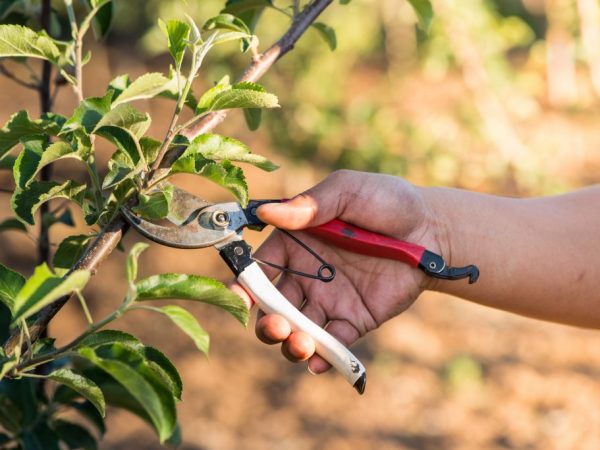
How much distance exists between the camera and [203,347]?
0.84m

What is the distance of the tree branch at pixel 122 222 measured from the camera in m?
1.01

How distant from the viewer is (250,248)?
4.57 feet

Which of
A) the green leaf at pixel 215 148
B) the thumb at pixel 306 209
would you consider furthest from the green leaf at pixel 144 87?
the thumb at pixel 306 209

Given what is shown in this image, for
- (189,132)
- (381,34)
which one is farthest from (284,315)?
(381,34)

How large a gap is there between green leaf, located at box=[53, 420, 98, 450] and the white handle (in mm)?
418

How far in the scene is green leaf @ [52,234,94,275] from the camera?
1141mm

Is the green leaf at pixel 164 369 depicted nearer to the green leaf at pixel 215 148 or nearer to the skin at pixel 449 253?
the green leaf at pixel 215 148

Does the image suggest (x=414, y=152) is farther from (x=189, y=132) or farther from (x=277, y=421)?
(x=189, y=132)

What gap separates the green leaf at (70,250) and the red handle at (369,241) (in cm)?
53

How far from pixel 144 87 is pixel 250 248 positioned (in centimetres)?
54

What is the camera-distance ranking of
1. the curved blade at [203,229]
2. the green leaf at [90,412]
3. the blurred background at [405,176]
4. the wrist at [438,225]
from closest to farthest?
the curved blade at [203,229] < the green leaf at [90,412] < the wrist at [438,225] < the blurred background at [405,176]

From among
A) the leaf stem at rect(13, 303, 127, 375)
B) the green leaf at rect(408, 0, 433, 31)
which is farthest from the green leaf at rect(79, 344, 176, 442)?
the green leaf at rect(408, 0, 433, 31)

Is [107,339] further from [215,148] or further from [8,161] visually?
[8,161]

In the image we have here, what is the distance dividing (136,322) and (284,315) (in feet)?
8.47
